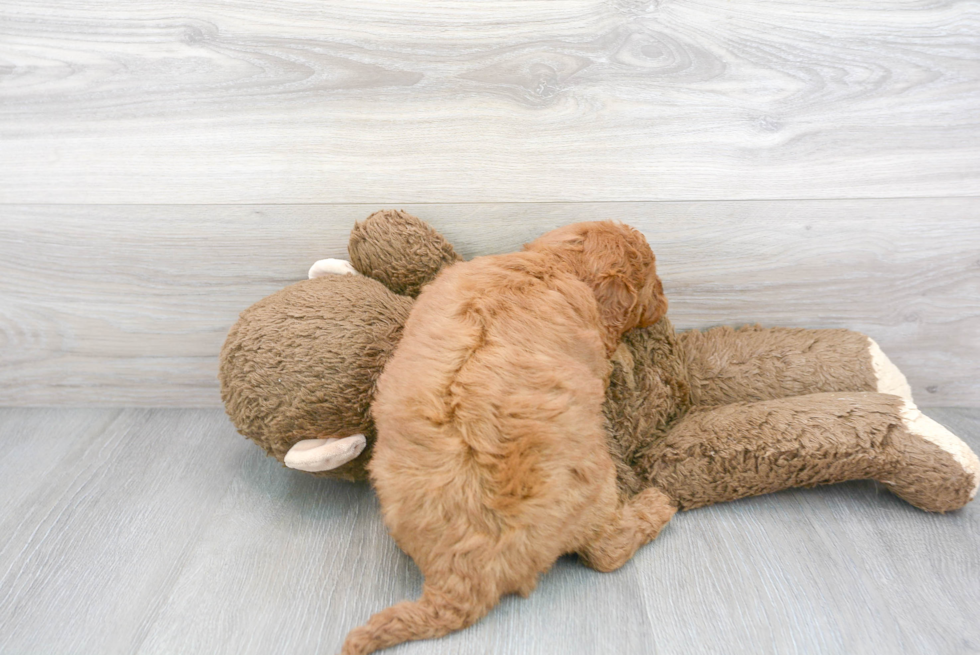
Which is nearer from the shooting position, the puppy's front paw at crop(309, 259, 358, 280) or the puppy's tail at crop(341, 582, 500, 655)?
the puppy's tail at crop(341, 582, 500, 655)

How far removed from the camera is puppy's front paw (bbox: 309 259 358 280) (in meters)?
0.98

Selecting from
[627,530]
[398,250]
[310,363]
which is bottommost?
[627,530]

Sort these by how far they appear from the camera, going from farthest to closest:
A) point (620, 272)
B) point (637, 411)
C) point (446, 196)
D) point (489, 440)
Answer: point (446, 196), point (637, 411), point (620, 272), point (489, 440)

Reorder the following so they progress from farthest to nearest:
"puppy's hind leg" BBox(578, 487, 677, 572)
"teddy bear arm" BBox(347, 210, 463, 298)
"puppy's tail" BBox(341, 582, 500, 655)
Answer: "teddy bear arm" BBox(347, 210, 463, 298) → "puppy's hind leg" BBox(578, 487, 677, 572) → "puppy's tail" BBox(341, 582, 500, 655)

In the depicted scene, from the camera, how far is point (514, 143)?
0.99 meters

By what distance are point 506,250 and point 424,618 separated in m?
0.56

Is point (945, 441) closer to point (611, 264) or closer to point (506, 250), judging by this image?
point (611, 264)

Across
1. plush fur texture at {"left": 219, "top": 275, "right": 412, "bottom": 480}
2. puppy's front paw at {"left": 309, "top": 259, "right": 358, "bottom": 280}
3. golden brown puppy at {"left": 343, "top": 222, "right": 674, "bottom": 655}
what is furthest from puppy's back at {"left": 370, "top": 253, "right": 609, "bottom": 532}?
puppy's front paw at {"left": 309, "top": 259, "right": 358, "bottom": 280}

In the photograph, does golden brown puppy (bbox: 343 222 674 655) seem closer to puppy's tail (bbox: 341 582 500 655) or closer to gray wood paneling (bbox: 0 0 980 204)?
puppy's tail (bbox: 341 582 500 655)

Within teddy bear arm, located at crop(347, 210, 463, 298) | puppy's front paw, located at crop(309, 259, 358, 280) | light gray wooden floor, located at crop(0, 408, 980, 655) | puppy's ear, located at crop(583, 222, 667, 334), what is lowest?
light gray wooden floor, located at crop(0, 408, 980, 655)

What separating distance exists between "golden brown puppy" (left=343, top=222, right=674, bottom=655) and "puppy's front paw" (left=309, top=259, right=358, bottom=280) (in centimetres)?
24

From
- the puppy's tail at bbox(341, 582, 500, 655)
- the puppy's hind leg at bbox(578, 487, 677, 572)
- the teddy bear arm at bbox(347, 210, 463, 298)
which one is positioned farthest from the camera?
the teddy bear arm at bbox(347, 210, 463, 298)

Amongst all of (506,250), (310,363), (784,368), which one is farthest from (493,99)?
(784,368)

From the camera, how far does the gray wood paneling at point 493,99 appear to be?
94cm
